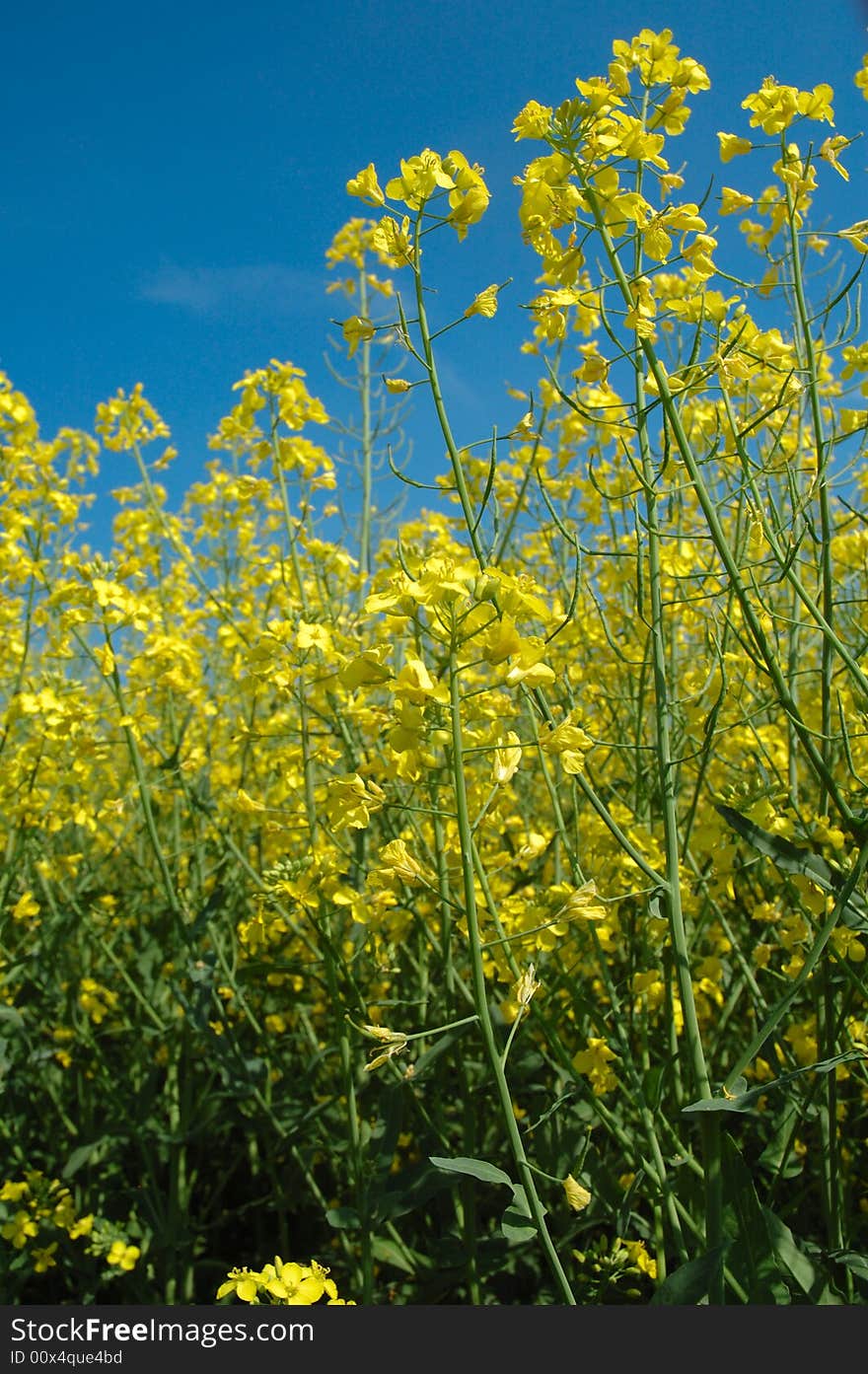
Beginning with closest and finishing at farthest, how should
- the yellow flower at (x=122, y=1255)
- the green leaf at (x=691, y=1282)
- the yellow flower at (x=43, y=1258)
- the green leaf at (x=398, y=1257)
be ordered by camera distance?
the green leaf at (x=691, y=1282), the green leaf at (x=398, y=1257), the yellow flower at (x=122, y=1255), the yellow flower at (x=43, y=1258)

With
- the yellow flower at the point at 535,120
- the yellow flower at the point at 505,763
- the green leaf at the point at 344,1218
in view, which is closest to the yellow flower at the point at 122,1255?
the green leaf at the point at 344,1218

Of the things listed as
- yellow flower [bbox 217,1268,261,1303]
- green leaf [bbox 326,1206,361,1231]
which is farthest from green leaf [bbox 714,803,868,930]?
green leaf [bbox 326,1206,361,1231]

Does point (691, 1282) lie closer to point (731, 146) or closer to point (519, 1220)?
point (519, 1220)

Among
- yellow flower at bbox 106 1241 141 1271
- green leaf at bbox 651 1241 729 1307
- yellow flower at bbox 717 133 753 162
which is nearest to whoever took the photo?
green leaf at bbox 651 1241 729 1307

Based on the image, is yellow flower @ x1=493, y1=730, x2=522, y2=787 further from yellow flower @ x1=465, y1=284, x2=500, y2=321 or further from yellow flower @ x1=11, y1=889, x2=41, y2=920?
yellow flower @ x1=11, y1=889, x2=41, y2=920

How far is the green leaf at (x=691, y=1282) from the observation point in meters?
1.48

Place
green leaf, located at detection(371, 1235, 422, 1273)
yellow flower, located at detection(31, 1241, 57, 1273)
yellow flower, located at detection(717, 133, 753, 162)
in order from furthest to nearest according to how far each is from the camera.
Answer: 1. yellow flower, located at detection(31, 1241, 57, 1273)
2. green leaf, located at detection(371, 1235, 422, 1273)
3. yellow flower, located at detection(717, 133, 753, 162)

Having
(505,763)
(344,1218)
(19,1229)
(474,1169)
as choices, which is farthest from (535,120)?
(19,1229)

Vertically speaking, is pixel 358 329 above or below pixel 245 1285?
above

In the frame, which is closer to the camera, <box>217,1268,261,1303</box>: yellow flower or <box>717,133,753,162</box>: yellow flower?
<box>217,1268,261,1303</box>: yellow flower

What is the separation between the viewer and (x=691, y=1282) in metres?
1.49

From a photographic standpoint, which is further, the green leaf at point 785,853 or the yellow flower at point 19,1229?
the yellow flower at point 19,1229

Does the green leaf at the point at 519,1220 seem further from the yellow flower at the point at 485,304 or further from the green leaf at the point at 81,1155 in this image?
the green leaf at the point at 81,1155

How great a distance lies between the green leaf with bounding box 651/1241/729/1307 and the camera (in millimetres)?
1483
